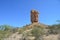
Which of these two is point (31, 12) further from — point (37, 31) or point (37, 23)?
point (37, 31)

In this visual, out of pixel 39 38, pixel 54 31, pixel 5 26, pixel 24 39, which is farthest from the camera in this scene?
pixel 5 26

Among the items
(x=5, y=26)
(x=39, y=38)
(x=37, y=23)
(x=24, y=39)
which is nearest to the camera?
(x=39, y=38)

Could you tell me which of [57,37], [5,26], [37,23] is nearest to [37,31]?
[57,37]

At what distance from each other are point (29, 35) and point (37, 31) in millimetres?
1763

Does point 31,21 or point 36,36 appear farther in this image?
point 31,21

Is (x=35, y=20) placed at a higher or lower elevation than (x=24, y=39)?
higher

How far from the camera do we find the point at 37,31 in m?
28.9

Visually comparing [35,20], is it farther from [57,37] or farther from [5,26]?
[57,37]

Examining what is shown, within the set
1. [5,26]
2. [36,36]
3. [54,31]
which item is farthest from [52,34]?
[5,26]

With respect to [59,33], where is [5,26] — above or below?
above

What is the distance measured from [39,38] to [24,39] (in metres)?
2.86

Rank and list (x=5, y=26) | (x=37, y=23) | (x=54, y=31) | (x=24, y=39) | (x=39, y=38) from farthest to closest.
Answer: (x=37, y=23) < (x=5, y=26) < (x=54, y=31) < (x=24, y=39) < (x=39, y=38)

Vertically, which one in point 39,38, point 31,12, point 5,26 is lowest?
point 39,38

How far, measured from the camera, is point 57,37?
90.0 ft
